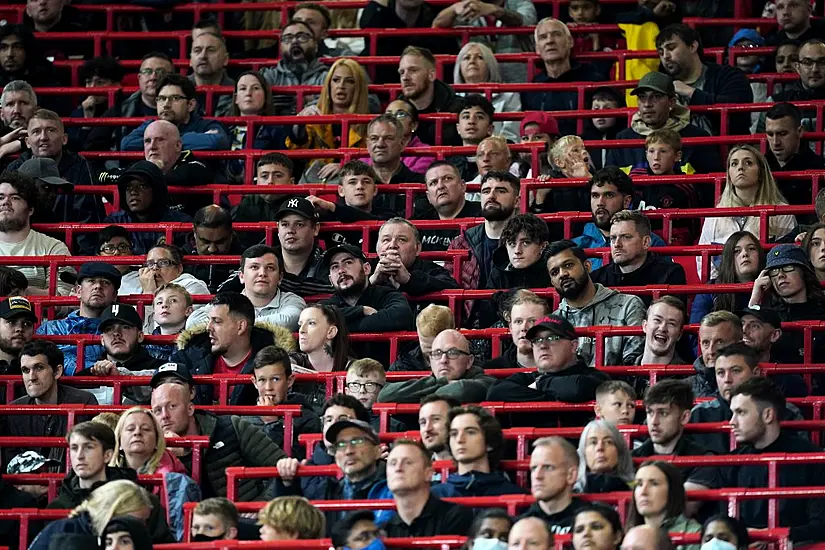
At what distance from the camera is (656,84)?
1377 centimetres

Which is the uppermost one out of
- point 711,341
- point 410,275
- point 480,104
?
point 480,104

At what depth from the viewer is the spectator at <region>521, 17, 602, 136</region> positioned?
48.4 feet

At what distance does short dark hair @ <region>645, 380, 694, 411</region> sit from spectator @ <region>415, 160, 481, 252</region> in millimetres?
3185

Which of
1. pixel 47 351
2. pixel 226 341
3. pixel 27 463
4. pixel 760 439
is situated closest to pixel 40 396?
pixel 47 351

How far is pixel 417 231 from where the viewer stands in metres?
12.4

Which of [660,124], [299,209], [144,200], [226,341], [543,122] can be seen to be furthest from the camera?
[543,122]

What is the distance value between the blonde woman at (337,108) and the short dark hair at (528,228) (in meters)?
2.47

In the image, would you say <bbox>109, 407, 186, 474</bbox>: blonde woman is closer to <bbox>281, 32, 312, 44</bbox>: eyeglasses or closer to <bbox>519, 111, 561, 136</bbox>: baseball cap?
<bbox>519, 111, 561, 136</bbox>: baseball cap

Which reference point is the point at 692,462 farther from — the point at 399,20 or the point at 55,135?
the point at 399,20

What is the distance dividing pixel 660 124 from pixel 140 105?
3.66m

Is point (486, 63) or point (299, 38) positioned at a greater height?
point (299, 38)

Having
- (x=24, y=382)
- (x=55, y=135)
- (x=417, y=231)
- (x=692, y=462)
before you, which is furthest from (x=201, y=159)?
(x=692, y=462)

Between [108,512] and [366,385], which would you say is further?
[366,385]

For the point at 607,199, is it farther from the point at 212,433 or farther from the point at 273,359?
the point at 212,433
